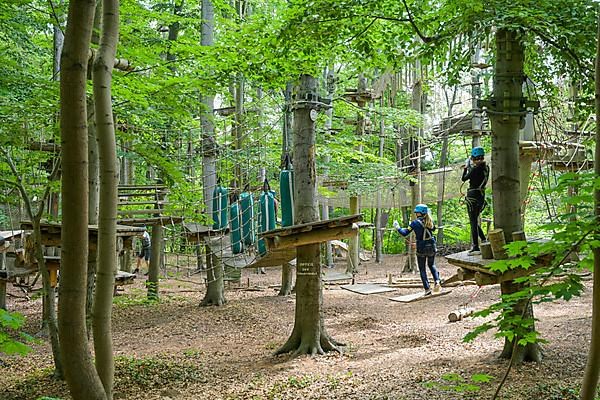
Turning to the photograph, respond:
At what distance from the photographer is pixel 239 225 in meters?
8.60

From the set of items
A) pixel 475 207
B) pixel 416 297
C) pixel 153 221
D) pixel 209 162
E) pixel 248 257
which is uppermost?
pixel 209 162

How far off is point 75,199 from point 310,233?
4037 mm

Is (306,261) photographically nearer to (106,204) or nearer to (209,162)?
(106,204)

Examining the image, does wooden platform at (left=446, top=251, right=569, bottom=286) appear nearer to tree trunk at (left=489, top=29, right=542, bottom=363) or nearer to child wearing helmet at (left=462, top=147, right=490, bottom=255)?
tree trunk at (left=489, top=29, right=542, bottom=363)

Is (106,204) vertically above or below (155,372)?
above

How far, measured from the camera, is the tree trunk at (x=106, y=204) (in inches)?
112

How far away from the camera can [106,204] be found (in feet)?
9.48

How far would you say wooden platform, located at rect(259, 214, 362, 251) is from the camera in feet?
20.2

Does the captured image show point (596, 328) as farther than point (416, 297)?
No

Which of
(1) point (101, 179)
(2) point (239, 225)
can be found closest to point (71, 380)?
(1) point (101, 179)

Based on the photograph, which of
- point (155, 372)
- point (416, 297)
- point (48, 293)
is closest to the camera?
point (48, 293)

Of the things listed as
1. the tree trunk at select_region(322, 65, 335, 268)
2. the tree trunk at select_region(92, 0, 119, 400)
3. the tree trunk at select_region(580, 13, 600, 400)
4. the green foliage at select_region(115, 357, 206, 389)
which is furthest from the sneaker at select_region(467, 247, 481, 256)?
the tree trunk at select_region(322, 65, 335, 268)

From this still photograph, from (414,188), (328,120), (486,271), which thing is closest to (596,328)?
(486,271)

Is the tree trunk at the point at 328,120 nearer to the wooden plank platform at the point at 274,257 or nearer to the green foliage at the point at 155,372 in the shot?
the wooden plank platform at the point at 274,257
